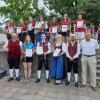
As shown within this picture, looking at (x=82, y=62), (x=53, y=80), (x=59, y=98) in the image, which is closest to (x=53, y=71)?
(x=53, y=80)

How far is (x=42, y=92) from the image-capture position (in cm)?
1052

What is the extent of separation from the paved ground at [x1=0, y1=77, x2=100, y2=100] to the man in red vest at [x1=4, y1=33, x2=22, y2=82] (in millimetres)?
565

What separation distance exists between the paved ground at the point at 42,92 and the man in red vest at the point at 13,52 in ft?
1.85

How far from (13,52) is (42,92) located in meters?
2.30

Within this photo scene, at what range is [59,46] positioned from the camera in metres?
12.0

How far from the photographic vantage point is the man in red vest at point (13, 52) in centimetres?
1217

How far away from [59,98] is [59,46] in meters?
2.63

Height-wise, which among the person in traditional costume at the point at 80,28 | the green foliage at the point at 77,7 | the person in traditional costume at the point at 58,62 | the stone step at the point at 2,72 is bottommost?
the stone step at the point at 2,72

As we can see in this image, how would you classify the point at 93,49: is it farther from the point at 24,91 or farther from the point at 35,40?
the point at 35,40

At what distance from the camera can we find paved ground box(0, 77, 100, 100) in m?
9.83

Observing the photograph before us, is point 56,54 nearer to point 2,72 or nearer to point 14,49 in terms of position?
point 14,49

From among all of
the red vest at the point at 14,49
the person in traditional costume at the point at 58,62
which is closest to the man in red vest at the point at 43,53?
the person in traditional costume at the point at 58,62

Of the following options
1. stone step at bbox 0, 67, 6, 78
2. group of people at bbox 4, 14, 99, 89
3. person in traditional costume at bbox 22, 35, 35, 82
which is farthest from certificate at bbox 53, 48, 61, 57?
stone step at bbox 0, 67, 6, 78

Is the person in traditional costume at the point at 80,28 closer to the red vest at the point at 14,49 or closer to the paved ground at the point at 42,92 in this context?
the red vest at the point at 14,49
